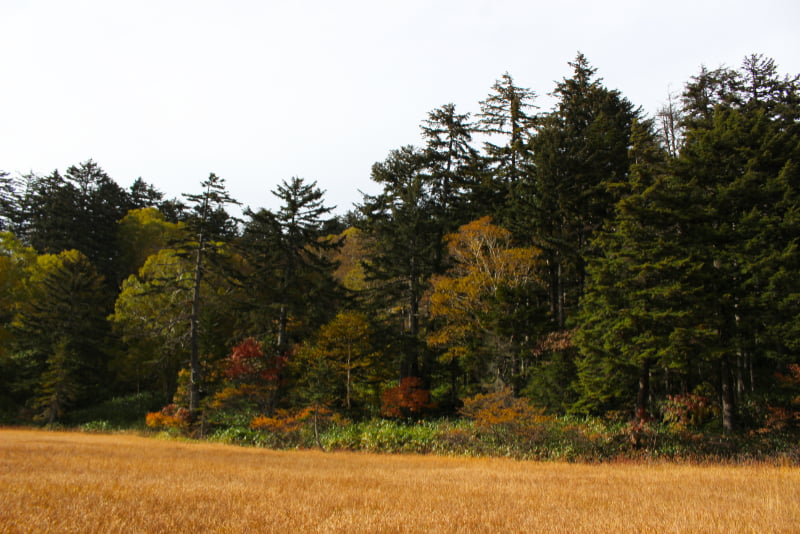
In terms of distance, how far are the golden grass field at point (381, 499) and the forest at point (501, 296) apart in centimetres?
703

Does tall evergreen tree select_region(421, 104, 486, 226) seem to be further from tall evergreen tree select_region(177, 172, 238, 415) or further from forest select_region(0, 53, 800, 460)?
tall evergreen tree select_region(177, 172, 238, 415)

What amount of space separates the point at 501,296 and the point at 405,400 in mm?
8432

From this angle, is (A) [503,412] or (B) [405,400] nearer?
(A) [503,412]

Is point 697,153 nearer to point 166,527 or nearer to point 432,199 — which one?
point 432,199

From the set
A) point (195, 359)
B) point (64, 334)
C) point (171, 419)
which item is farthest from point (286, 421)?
point (64, 334)

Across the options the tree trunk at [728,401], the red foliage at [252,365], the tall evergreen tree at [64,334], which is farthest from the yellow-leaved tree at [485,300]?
the tall evergreen tree at [64,334]

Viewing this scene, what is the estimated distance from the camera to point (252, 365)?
97.6 ft

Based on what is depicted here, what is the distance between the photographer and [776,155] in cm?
2119

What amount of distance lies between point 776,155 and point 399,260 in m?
19.2

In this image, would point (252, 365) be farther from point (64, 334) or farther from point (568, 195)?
point (568, 195)

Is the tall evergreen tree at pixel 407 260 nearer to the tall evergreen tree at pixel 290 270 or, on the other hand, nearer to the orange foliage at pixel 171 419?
the tall evergreen tree at pixel 290 270

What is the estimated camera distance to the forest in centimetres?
1962

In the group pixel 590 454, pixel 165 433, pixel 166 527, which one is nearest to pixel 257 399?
pixel 165 433

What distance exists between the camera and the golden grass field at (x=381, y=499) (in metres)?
6.44
